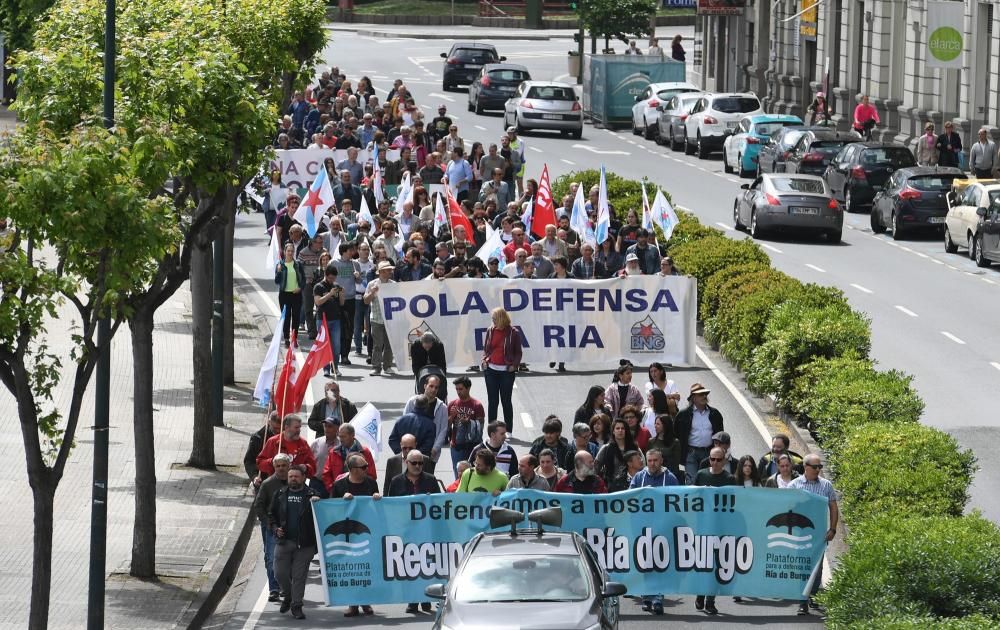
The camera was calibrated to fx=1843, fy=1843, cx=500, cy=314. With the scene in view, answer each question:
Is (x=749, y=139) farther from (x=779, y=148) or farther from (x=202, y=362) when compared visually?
(x=202, y=362)

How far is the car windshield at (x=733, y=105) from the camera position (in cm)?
4966

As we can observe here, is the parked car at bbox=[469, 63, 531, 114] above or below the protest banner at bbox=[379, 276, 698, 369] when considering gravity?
above

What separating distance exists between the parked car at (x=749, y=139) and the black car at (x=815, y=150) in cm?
257

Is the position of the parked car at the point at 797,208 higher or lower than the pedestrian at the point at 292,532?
higher

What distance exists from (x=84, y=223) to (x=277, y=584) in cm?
430

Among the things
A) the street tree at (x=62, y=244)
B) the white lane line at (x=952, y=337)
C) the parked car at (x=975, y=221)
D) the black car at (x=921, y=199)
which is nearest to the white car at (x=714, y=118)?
the black car at (x=921, y=199)

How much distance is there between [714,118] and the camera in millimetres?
49500

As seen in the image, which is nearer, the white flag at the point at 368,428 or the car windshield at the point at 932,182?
the white flag at the point at 368,428

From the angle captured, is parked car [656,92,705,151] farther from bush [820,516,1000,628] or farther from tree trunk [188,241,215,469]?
bush [820,516,1000,628]

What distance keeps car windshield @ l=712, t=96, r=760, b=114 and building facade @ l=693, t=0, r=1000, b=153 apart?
3.58m

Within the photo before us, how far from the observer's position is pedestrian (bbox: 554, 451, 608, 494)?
1534 cm

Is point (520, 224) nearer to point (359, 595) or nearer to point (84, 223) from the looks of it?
point (359, 595)

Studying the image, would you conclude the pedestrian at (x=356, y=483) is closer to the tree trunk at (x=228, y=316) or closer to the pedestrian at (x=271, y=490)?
the pedestrian at (x=271, y=490)

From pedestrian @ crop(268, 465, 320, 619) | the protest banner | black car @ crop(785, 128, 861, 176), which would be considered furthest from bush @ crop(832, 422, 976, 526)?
black car @ crop(785, 128, 861, 176)
